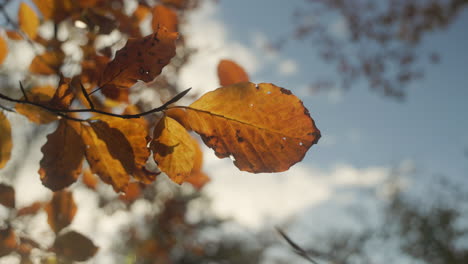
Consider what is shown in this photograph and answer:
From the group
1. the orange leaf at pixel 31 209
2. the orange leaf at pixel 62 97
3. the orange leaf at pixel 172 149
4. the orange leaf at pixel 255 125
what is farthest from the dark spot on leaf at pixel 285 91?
the orange leaf at pixel 31 209

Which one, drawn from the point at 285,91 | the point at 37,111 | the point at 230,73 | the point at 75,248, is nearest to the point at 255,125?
the point at 285,91

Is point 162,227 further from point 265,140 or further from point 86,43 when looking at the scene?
point 265,140

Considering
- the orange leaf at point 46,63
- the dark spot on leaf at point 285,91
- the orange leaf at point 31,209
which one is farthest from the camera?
the orange leaf at point 31,209

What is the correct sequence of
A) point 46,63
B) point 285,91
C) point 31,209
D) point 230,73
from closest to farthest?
point 285,91 < point 230,73 < point 46,63 < point 31,209

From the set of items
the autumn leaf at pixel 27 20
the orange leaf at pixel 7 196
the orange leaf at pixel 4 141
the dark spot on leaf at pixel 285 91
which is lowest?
the orange leaf at pixel 7 196

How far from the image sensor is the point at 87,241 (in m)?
0.55

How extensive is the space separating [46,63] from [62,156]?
32cm

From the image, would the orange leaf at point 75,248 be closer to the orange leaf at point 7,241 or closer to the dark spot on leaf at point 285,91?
the orange leaf at point 7,241

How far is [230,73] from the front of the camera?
0.49 meters

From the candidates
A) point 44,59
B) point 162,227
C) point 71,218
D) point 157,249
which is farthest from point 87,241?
point 157,249

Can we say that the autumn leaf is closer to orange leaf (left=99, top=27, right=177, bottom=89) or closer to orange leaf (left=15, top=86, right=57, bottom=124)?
orange leaf (left=15, top=86, right=57, bottom=124)

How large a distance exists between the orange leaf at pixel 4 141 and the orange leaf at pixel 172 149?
0.72 feet

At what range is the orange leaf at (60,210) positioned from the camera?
567 millimetres

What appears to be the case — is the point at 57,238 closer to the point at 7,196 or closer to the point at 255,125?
the point at 7,196
